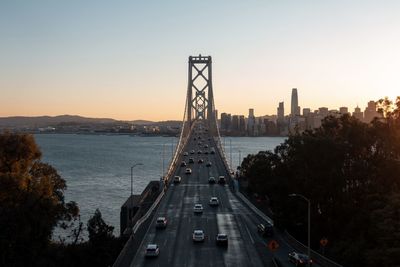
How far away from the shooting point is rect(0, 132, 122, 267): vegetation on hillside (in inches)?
1134

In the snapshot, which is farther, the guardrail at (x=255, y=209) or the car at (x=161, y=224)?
the guardrail at (x=255, y=209)

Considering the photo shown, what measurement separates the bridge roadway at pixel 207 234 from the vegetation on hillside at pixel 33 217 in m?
3.70

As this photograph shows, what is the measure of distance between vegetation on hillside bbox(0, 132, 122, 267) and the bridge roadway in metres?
3.70

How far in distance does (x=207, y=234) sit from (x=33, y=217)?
12511 mm

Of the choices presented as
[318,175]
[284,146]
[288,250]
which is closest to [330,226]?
[318,175]

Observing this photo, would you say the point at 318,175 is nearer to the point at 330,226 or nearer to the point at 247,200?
the point at 330,226

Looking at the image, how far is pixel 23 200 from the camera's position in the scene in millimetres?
31406

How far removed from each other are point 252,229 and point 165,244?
8032 millimetres

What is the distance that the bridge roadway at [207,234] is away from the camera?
3034cm

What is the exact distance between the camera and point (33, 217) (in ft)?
95.5

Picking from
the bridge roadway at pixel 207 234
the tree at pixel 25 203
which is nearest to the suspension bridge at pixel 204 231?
the bridge roadway at pixel 207 234

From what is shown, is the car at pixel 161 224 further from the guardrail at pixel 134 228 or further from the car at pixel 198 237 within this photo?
the car at pixel 198 237

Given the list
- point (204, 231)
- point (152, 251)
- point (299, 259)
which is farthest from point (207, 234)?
point (299, 259)

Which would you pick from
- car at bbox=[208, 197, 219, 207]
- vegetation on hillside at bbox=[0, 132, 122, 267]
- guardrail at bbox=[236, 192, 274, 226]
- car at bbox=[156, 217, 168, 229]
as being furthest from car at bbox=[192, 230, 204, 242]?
car at bbox=[208, 197, 219, 207]
